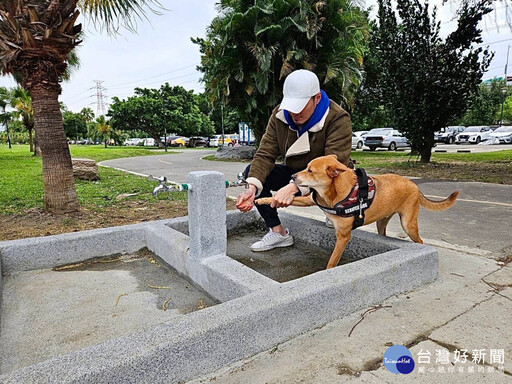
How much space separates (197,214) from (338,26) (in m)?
13.0

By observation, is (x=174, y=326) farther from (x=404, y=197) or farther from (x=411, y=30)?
(x=411, y=30)

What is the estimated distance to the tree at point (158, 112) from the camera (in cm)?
3741

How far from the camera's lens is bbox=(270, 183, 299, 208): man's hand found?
251 centimetres

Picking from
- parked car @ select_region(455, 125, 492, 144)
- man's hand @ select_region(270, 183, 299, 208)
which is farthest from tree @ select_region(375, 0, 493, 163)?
parked car @ select_region(455, 125, 492, 144)

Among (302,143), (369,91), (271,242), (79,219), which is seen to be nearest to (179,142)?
(369,91)

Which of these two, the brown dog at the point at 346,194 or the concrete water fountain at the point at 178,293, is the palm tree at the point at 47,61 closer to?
the concrete water fountain at the point at 178,293

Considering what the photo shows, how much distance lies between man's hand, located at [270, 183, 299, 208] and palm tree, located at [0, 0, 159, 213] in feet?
12.2

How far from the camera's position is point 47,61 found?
15.5ft

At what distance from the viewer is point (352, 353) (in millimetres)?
1843

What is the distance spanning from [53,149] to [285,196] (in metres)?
3.83

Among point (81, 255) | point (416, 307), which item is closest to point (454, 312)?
point (416, 307)

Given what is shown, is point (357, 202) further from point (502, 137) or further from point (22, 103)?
point (502, 137)

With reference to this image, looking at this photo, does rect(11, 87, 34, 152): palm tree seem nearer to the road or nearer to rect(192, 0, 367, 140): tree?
rect(192, 0, 367, 140): tree

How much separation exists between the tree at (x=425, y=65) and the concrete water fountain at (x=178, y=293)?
9263 mm
